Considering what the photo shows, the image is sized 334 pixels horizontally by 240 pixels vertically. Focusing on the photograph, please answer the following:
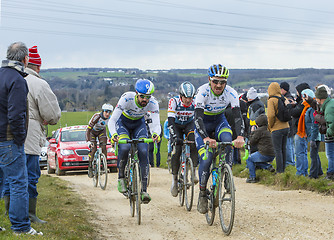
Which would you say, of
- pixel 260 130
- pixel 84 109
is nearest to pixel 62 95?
pixel 84 109

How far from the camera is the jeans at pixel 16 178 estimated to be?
665cm

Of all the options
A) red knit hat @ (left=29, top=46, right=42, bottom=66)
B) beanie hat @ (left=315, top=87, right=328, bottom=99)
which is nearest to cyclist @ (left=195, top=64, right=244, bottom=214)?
red knit hat @ (left=29, top=46, right=42, bottom=66)

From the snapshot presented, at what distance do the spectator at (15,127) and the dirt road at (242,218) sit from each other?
168cm

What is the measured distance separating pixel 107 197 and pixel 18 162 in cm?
641

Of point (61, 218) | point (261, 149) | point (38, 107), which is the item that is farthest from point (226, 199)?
point (261, 149)

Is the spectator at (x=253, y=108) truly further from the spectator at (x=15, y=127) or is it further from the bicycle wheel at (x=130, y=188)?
the spectator at (x=15, y=127)

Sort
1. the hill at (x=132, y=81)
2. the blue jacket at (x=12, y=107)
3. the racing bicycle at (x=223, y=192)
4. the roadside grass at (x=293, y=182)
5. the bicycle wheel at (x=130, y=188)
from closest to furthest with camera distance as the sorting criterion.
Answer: the blue jacket at (x=12, y=107), the racing bicycle at (x=223, y=192), the bicycle wheel at (x=130, y=188), the roadside grass at (x=293, y=182), the hill at (x=132, y=81)

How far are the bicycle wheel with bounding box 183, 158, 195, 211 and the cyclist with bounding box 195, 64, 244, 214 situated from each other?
1588 millimetres

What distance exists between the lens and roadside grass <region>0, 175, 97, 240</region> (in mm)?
7491

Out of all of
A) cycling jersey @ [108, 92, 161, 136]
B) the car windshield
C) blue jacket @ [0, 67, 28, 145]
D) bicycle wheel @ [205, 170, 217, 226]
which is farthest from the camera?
the car windshield

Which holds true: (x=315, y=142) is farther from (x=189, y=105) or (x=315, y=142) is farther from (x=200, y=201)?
(x=200, y=201)

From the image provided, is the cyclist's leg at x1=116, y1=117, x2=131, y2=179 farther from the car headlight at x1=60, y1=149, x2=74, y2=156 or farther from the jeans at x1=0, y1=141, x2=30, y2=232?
the car headlight at x1=60, y1=149, x2=74, y2=156

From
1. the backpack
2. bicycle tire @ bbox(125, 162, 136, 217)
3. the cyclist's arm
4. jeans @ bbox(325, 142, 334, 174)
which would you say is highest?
the backpack

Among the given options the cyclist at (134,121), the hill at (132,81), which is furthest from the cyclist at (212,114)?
the hill at (132,81)
